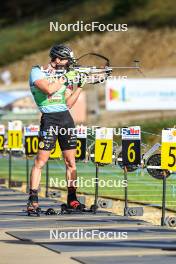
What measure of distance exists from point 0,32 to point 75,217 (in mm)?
81892

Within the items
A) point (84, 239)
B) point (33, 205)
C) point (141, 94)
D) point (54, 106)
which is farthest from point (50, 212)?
point (141, 94)

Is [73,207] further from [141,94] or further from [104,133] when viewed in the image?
[141,94]

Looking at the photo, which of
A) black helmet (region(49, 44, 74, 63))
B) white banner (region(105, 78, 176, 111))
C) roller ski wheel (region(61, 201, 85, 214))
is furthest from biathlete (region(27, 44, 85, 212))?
white banner (region(105, 78, 176, 111))

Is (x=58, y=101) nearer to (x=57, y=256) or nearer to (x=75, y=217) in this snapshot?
(x=75, y=217)

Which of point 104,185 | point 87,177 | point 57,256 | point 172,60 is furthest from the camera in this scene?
point 172,60

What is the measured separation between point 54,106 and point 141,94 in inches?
1015

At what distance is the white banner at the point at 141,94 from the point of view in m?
39.7

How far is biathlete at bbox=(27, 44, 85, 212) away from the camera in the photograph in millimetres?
14891

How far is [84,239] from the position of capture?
41.1ft

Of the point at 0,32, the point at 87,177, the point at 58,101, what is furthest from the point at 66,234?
the point at 0,32

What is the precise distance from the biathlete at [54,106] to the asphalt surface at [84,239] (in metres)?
0.60

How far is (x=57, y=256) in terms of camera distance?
11.3 metres

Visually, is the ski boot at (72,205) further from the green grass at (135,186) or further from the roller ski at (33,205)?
the green grass at (135,186)

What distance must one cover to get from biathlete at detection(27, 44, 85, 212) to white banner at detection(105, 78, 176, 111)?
955 inches
